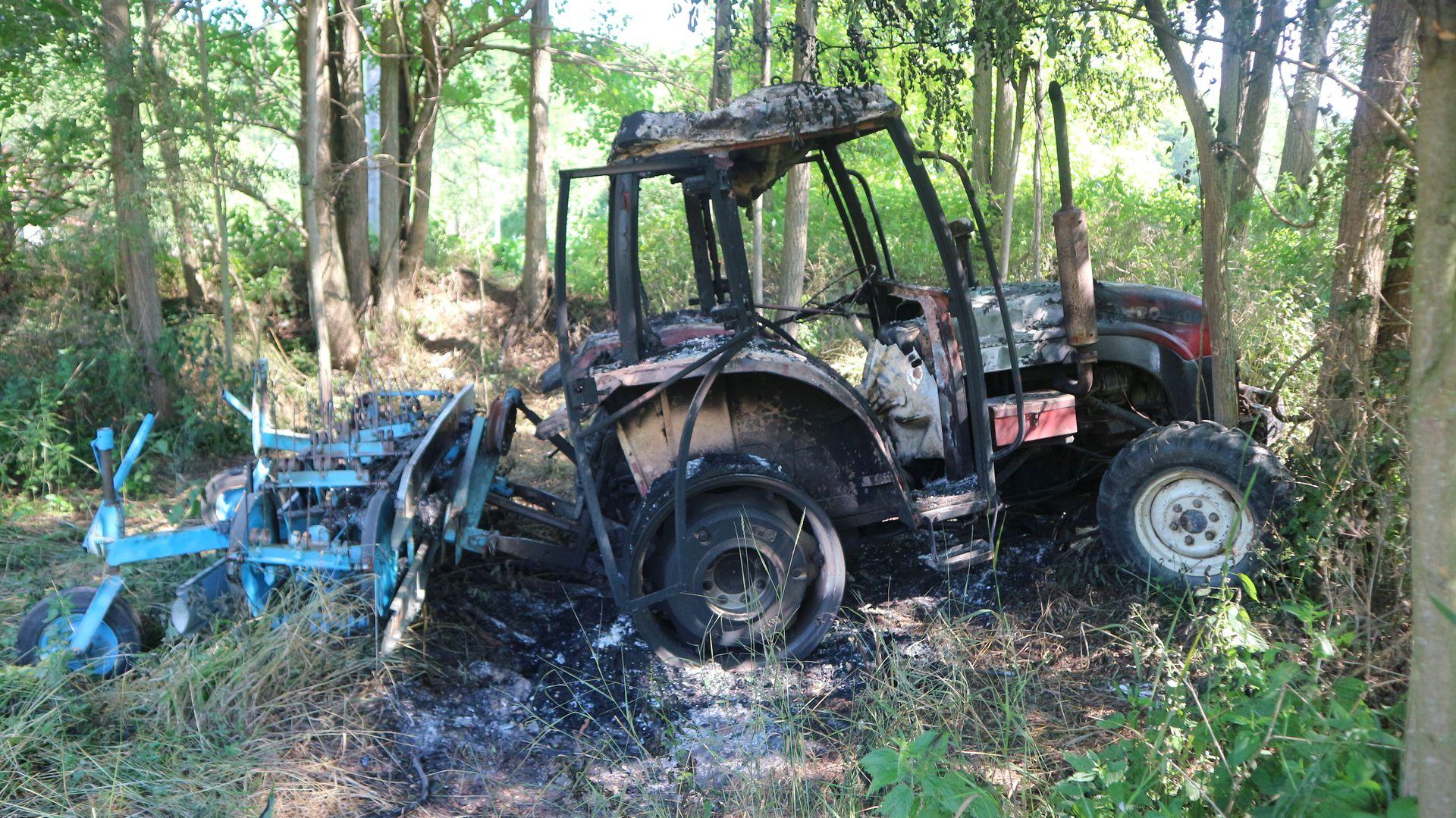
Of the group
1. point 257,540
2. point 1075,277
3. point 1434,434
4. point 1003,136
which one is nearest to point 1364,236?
point 1075,277

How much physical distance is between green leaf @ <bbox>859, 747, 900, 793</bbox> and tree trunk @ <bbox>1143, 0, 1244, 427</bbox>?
2.50 m

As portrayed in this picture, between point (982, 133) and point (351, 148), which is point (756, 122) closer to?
point (351, 148)

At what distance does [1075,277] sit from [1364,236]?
109cm

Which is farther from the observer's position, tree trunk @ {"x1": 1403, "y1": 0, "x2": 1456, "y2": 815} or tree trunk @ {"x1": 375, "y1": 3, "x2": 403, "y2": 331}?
tree trunk @ {"x1": 375, "y1": 3, "x2": 403, "y2": 331}

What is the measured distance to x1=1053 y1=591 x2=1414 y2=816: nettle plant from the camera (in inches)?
96.0

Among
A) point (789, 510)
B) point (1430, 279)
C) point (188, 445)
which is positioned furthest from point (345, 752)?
point (188, 445)

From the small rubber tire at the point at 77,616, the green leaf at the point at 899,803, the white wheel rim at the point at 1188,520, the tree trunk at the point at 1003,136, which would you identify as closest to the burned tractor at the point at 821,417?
the white wheel rim at the point at 1188,520

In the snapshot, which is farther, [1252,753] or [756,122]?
[756,122]

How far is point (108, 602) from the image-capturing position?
4.03 m

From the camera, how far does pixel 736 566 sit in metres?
4.29

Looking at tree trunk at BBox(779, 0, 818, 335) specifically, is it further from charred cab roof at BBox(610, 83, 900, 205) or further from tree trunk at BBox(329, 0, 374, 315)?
charred cab roof at BBox(610, 83, 900, 205)

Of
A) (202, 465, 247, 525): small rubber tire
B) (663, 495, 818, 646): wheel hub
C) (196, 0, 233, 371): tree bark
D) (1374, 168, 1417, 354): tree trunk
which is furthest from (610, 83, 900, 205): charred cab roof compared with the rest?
(196, 0, 233, 371): tree bark

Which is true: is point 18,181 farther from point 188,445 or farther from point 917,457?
point 917,457

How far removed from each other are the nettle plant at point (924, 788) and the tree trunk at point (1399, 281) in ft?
7.53
